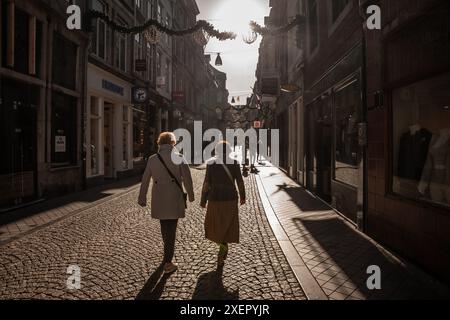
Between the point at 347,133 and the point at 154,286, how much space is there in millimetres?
5674

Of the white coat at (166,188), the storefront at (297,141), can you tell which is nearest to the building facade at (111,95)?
the storefront at (297,141)

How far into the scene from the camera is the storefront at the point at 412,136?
426cm

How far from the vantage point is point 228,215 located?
473cm

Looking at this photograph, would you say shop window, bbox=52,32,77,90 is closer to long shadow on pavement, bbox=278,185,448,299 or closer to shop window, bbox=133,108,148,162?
shop window, bbox=133,108,148,162

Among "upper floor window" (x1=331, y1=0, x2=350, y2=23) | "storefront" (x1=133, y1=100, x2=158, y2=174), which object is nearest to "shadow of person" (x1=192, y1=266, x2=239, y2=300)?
"upper floor window" (x1=331, y1=0, x2=350, y2=23)

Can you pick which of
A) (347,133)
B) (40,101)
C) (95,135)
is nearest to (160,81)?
(95,135)

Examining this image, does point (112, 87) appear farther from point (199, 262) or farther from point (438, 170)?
point (438, 170)

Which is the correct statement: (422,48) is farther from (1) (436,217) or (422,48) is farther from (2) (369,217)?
(2) (369,217)

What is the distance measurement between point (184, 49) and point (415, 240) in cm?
3058

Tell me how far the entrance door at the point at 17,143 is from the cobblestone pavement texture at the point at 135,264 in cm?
262

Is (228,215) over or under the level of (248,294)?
over

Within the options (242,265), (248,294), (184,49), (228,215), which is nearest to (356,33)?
(228,215)
